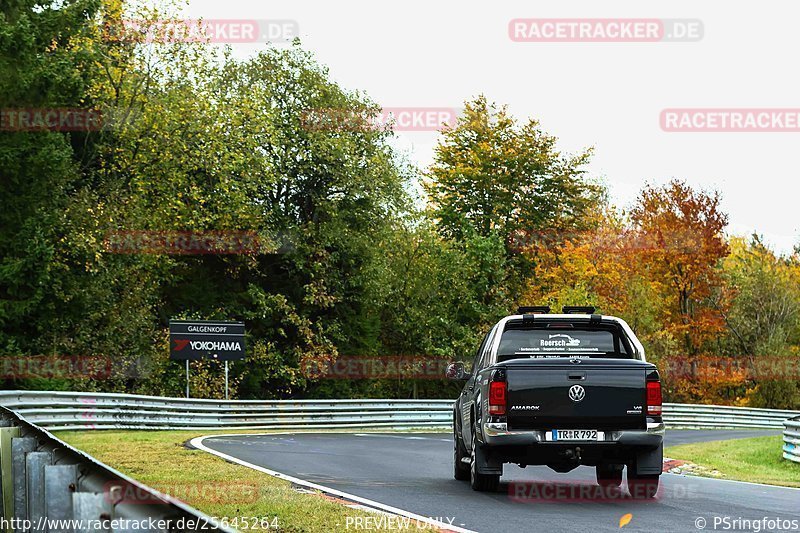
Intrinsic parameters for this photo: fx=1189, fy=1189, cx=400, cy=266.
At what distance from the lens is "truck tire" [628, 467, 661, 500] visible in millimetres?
12401

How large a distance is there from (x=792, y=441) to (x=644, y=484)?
12.8 meters

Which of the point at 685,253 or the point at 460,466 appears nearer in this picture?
the point at 460,466

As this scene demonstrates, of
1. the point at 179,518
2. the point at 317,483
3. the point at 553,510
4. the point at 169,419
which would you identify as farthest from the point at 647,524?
the point at 169,419

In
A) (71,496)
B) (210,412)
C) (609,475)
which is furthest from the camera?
(210,412)

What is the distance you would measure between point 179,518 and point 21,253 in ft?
103

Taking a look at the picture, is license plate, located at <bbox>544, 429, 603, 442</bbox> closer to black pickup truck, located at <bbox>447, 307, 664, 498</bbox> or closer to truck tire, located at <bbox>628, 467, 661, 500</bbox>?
black pickup truck, located at <bbox>447, 307, 664, 498</bbox>

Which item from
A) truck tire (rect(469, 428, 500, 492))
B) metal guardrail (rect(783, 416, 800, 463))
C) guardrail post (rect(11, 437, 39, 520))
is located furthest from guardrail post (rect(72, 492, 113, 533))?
metal guardrail (rect(783, 416, 800, 463))

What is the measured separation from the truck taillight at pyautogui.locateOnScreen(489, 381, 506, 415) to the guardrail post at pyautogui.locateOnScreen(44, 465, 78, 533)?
24.4 ft

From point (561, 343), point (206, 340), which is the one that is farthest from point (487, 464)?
point (206, 340)

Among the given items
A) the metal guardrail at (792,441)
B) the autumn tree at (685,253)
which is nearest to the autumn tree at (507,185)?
the autumn tree at (685,253)

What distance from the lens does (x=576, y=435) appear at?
39.4 feet

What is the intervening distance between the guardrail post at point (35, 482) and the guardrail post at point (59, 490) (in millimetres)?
799

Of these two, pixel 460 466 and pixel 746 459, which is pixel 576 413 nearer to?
pixel 460 466

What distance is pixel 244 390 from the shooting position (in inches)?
1855
